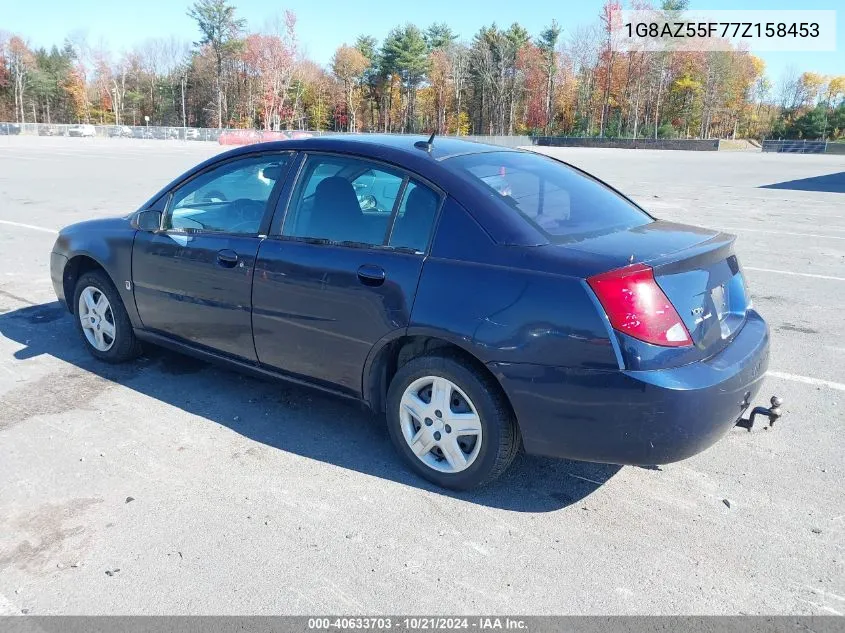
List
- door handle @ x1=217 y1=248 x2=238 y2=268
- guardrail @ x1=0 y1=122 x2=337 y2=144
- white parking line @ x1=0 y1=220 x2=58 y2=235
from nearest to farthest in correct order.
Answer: door handle @ x1=217 y1=248 x2=238 y2=268, white parking line @ x1=0 y1=220 x2=58 y2=235, guardrail @ x1=0 y1=122 x2=337 y2=144

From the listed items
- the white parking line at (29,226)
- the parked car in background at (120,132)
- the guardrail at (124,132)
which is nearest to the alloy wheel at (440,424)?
the white parking line at (29,226)

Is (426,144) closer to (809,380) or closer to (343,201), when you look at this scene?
(343,201)

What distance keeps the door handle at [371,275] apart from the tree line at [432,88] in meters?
82.4

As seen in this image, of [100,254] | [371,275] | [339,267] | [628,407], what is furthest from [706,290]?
[100,254]

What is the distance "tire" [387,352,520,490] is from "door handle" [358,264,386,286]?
1.40 ft

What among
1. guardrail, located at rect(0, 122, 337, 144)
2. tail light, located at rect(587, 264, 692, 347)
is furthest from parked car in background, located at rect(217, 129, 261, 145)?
tail light, located at rect(587, 264, 692, 347)

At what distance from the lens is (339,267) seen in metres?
3.42

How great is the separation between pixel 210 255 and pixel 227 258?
0.16 m

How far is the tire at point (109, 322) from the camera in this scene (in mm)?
4680

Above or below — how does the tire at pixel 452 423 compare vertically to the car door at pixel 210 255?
below

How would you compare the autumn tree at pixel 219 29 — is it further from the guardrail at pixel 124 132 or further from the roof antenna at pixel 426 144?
the roof antenna at pixel 426 144

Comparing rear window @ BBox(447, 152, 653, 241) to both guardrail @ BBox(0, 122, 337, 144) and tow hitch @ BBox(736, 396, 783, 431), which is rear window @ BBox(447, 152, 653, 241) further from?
guardrail @ BBox(0, 122, 337, 144)

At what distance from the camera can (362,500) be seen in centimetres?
315

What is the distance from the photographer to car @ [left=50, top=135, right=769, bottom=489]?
2.76 metres
